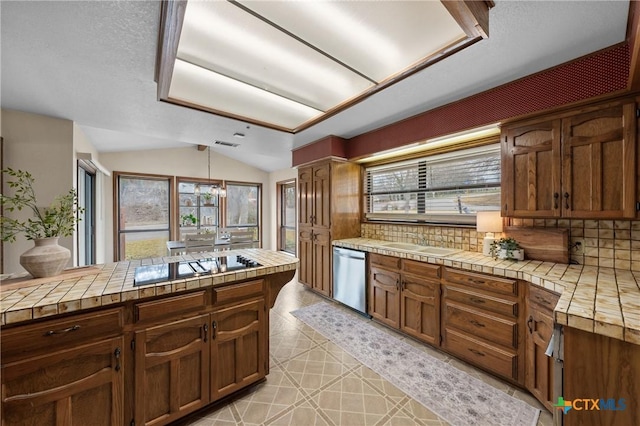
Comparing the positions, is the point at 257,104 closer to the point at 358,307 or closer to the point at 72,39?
the point at 72,39

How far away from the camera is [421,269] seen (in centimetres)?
247

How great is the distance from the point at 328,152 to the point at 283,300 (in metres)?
2.34

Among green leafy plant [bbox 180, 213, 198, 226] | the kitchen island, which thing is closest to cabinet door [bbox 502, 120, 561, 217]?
the kitchen island

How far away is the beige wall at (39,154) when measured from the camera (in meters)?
2.46

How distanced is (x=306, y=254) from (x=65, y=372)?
308cm

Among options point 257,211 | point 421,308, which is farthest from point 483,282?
point 257,211

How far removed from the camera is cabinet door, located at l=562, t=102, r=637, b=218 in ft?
5.26

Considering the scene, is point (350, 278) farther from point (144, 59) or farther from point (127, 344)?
point (144, 59)

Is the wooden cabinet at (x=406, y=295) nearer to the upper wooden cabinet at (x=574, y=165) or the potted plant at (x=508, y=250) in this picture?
the potted plant at (x=508, y=250)

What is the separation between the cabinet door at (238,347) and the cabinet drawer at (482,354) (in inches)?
66.2

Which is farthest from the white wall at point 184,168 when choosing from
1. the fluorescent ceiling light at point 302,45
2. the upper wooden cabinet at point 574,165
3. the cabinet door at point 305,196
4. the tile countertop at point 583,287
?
the upper wooden cabinet at point 574,165

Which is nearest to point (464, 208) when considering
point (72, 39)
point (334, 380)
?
point (334, 380)

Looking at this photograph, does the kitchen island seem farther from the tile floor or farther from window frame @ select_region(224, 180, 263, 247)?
window frame @ select_region(224, 180, 263, 247)

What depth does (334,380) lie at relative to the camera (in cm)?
202
